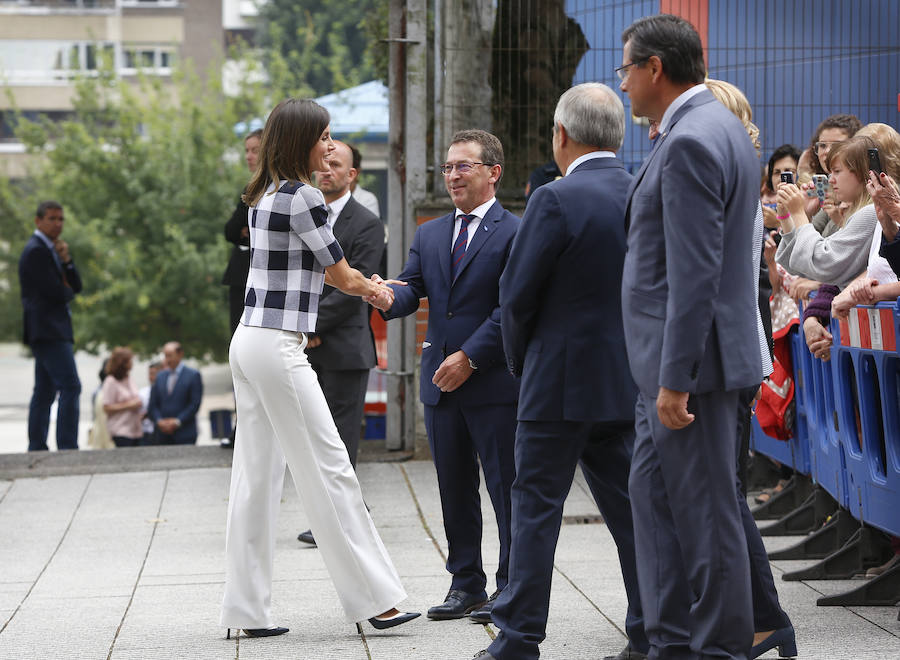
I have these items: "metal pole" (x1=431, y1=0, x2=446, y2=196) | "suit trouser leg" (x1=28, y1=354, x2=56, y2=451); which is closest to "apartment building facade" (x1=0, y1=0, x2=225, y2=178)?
"suit trouser leg" (x1=28, y1=354, x2=56, y2=451)

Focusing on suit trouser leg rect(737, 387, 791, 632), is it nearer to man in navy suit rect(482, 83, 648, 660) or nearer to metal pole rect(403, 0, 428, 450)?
man in navy suit rect(482, 83, 648, 660)

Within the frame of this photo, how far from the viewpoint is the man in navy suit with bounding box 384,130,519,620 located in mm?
5457

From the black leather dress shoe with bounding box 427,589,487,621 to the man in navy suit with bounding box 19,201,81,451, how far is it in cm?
681

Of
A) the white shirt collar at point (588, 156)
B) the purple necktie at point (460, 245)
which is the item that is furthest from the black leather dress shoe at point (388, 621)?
the white shirt collar at point (588, 156)

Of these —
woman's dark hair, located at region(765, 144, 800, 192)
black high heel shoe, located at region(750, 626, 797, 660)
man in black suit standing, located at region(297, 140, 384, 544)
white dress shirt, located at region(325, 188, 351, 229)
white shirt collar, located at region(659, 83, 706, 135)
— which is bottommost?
black high heel shoe, located at region(750, 626, 797, 660)

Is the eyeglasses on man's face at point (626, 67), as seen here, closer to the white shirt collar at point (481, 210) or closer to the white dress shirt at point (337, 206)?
the white shirt collar at point (481, 210)

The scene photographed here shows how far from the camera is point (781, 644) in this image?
4.58 meters

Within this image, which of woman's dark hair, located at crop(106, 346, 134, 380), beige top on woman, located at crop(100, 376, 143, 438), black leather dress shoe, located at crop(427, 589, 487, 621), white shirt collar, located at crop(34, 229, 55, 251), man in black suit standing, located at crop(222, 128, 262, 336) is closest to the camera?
black leather dress shoe, located at crop(427, 589, 487, 621)

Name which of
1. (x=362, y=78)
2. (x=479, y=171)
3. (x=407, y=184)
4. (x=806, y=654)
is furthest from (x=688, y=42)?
(x=362, y=78)

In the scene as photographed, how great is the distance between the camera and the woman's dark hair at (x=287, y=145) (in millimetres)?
Result: 5328

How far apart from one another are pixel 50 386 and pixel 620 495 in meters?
8.11

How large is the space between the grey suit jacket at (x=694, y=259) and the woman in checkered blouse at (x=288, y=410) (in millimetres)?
1594

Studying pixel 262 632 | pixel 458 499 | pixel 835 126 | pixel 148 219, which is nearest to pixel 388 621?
pixel 262 632

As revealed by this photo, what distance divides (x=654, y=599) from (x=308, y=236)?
1999 mm
